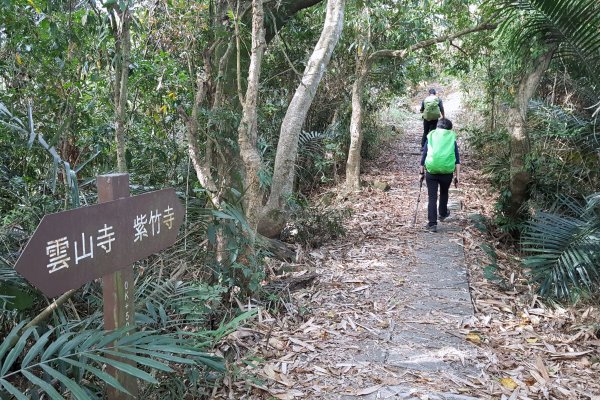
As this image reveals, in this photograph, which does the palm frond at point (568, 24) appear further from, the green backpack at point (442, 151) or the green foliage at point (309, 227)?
the green foliage at point (309, 227)

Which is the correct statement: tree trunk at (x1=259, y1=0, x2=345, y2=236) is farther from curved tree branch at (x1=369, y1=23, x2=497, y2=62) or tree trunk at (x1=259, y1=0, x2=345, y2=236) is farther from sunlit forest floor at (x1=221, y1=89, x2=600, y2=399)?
curved tree branch at (x1=369, y1=23, x2=497, y2=62)

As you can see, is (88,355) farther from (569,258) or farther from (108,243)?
(569,258)

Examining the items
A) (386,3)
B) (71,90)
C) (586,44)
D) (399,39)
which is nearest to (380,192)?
(399,39)

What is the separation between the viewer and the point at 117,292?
7.13 ft

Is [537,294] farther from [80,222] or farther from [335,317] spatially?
[80,222]

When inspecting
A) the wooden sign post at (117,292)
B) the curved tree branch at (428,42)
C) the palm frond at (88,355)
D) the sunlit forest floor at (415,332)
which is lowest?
the sunlit forest floor at (415,332)

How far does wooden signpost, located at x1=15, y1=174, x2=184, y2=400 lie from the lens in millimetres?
1745

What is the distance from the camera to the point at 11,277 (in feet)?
8.74

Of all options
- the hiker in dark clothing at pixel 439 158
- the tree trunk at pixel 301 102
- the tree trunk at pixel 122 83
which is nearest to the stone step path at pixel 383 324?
the hiker in dark clothing at pixel 439 158

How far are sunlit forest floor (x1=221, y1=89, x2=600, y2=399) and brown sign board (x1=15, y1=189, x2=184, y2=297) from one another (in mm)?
1095

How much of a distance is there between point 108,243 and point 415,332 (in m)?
2.60

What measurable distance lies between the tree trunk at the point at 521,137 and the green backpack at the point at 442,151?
2.63 feet

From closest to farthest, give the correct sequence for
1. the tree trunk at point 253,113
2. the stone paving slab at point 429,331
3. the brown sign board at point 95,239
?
the brown sign board at point 95,239
the stone paving slab at point 429,331
the tree trunk at point 253,113

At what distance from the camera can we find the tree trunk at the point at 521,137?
20.0ft
